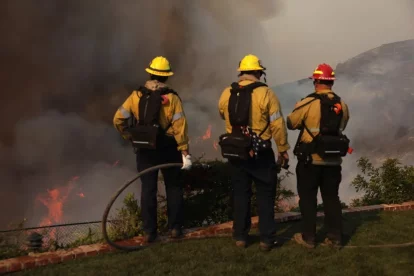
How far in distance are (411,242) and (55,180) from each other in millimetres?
13198

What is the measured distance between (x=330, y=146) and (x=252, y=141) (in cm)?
77

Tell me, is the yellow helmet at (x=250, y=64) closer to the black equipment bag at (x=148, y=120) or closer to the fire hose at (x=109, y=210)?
the black equipment bag at (x=148, y=120)

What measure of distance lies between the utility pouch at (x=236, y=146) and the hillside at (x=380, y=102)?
46357mm

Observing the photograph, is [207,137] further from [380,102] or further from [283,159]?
[380,102]

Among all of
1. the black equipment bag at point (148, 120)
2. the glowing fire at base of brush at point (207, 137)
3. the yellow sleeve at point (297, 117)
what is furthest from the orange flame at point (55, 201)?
the yellow sleeve at point (297, 117)

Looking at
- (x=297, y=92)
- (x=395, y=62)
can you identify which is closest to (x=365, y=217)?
(x=297, y=92)

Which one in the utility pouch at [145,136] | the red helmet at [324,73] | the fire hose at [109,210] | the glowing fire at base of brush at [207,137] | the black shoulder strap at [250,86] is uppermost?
the glowing fire at base of brush at [207,137]

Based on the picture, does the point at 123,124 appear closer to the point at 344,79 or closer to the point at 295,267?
the point at 295,267

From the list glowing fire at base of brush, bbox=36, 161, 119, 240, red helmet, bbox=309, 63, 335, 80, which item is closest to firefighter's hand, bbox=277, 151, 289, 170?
red helmet, bbox=309, 63, 335, 80

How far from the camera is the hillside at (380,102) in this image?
164 feet

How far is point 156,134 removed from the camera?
12.4 feet

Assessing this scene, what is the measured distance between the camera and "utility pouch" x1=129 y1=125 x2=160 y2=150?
378 centimetres

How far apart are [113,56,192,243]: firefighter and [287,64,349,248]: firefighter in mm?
1173

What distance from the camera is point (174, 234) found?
4.09m
